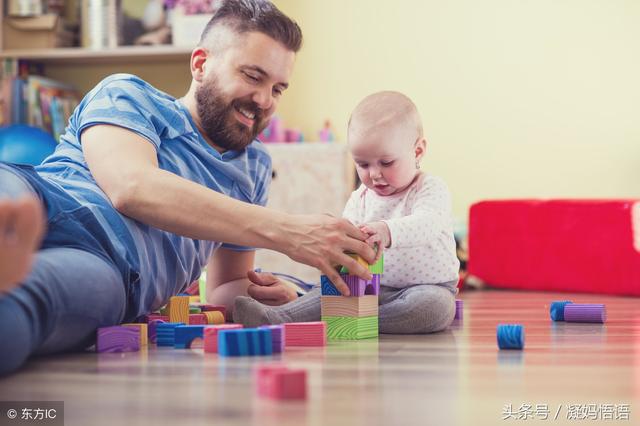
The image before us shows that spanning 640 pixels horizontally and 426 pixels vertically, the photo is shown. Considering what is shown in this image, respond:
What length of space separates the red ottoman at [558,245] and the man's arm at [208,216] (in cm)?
208

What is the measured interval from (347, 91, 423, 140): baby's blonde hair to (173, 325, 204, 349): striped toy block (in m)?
0.61

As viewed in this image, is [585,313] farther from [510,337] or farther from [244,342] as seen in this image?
[244,342]

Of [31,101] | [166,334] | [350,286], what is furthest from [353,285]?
[31,101]

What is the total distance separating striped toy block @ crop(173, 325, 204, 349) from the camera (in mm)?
1455

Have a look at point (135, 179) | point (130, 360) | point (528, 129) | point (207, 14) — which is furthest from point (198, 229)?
point (528, 129)

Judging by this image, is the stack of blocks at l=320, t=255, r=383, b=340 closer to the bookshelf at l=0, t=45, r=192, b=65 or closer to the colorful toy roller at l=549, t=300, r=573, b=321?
the colorful toy roller at l=549, t=300, r=573, b=321

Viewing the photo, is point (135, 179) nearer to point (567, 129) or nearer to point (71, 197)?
point (71, 197)

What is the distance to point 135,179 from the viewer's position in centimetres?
146

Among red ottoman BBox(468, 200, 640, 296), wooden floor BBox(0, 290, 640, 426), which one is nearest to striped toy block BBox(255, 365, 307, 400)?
wooden floor BBox(0, 290, 640, 426)

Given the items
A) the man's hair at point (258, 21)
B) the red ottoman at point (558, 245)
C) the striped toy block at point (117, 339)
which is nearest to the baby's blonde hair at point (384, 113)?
the man's hair at point (258, 21)

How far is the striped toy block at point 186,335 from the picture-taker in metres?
1.46

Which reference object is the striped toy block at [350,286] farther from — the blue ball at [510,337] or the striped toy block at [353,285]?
the blue ball at [510,337]

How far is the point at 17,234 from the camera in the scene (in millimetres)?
893

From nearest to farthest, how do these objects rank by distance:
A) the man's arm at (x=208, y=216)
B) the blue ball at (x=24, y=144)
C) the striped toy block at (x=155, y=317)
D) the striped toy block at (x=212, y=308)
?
the man's arm at (x=208, y=216), the striped toy block at (x=155, y=317), the striped toy block at (x=212, y=308), the blue ball at (x=24, y=144)
